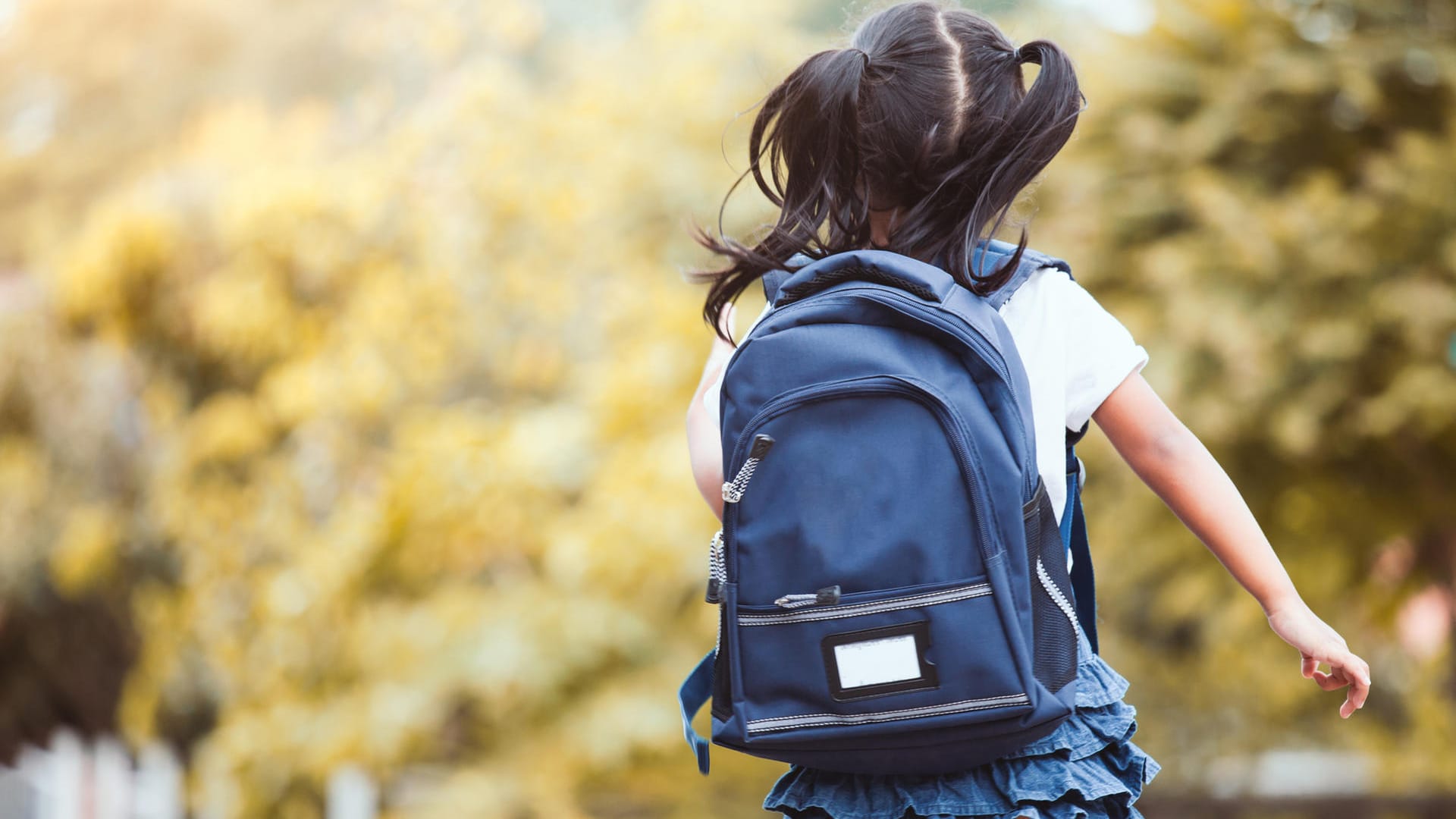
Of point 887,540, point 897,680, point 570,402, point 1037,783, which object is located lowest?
point 1037,783

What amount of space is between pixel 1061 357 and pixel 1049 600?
10.0 inches

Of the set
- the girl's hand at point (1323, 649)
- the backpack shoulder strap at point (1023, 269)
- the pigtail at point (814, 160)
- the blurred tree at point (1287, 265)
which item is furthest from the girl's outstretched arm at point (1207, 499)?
the blurred tree at point (1287, 265)

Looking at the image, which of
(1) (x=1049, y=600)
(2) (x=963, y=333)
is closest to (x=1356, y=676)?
(1) (x=1049, y=600)

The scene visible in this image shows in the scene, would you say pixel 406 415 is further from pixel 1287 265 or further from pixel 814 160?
pixel 814 160

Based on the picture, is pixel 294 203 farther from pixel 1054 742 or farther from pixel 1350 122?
pixel 1054 742

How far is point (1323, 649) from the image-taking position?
1202mm

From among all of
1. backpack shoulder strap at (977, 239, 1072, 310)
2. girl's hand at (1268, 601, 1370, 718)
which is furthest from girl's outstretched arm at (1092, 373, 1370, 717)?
backpack shoulder strap at (977, 239, 1072, 310)

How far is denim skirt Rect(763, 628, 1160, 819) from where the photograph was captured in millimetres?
1173

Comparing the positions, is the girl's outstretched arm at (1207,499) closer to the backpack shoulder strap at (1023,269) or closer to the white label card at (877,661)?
the backpack shoulder strap at (1023,269)

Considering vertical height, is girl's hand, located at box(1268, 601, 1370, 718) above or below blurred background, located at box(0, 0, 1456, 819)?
below

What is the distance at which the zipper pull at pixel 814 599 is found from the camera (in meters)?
1.11

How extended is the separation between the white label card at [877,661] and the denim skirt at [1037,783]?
0.15 meters

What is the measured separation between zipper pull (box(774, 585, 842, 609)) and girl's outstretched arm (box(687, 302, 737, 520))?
0.22 m

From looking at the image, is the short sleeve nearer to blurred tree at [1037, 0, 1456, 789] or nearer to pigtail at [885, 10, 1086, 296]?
pigtail at [885, 10, 1086, 296]
